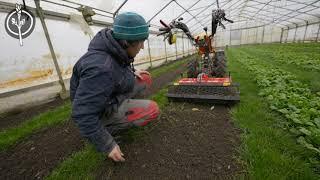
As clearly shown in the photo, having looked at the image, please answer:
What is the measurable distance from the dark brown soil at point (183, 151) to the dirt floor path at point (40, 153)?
27.3 inches

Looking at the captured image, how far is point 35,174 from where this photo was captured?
216cm

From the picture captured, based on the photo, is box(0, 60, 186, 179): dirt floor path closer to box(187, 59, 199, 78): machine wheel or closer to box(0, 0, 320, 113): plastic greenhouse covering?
box(0, 0, 320, 113): plastic greenhouse covering

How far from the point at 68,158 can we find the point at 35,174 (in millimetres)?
339

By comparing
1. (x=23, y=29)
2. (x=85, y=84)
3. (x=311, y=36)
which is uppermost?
(x=23, y=29)

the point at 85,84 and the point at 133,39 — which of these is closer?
the point at 85,84

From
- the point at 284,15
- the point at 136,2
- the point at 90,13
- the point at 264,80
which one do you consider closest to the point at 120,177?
the point at 264,80

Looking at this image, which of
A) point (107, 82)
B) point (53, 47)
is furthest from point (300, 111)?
point (53, 47)

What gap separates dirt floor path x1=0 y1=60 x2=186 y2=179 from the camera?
222 centimetres

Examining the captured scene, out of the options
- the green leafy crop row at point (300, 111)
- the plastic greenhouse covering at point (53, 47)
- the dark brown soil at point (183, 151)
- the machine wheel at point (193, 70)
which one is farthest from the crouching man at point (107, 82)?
the plastic greenhouse covering at point (53, 47)

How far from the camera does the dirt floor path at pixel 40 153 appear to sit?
2225mm

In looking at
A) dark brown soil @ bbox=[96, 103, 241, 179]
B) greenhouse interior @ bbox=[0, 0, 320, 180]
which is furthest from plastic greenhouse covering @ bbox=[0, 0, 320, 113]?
dark brown soil @ bbox=[96, 103, 241, 179]

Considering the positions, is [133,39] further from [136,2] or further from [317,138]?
[136,2]

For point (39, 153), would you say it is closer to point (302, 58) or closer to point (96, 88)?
point (96, 88)

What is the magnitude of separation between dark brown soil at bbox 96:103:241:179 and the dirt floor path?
0.69m
